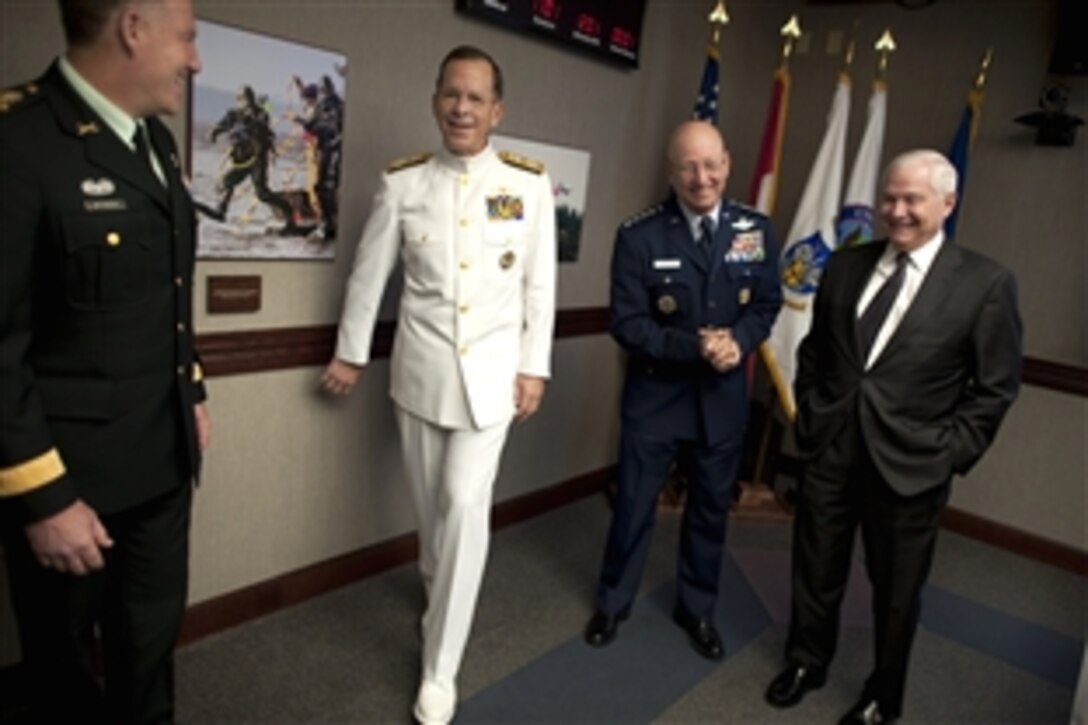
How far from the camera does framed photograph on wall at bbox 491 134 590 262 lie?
3033mm

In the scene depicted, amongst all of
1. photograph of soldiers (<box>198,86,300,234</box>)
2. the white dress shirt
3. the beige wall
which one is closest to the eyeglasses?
the white dress shirt

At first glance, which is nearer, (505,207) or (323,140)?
(505,207)

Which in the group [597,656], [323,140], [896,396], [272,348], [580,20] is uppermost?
[580,20]

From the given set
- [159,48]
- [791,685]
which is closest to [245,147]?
[159,48]

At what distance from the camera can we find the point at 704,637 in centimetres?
251

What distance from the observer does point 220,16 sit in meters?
1.98

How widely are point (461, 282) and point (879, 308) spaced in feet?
3.53

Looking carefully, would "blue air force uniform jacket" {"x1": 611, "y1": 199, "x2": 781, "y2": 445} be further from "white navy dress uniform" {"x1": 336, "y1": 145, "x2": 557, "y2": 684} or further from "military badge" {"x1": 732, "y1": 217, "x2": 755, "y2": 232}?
"white navy dress uniform" {"x1": 336, "y1": 145, "x2": 557, "y2": 684}

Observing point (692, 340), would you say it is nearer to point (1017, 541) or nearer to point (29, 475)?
point (29, 475)

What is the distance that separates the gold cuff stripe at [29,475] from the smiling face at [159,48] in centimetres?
59

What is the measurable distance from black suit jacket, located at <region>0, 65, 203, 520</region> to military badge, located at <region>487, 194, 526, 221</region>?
78cm

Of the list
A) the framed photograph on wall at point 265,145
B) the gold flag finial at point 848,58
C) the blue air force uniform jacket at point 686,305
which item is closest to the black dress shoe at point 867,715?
the blue air force uniform jacket at point 686,305

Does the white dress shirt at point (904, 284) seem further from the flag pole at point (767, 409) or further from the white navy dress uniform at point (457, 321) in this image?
the flag pole at point (767, 409)

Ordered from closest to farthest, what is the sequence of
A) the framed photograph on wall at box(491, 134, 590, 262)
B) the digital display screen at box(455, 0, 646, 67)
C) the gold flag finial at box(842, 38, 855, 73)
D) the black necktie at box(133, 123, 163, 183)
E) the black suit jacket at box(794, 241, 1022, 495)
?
the black necktie at box(133, 123, 163, 183) → the black suit jacket at box(794, 241, 1022, 495) → the digital display screen at box(455, 0, 646, 67) → the framed photograph on wall at box(491, 134, 590, 262) → the gold flag finial at box(842, 38, 855, 73)
